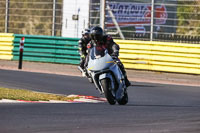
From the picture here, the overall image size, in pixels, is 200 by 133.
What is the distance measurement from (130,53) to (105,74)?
10.4 m

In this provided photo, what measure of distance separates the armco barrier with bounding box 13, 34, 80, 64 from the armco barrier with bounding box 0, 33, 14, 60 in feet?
0.68

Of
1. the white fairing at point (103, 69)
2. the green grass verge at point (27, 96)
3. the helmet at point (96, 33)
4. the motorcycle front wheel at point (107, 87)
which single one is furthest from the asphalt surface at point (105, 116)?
the helmet at point (96, 33)

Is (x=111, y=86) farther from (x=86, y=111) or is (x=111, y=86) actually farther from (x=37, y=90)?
(x=37, y=90)

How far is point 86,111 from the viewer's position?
8953mm

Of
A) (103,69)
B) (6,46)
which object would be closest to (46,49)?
(6,46)

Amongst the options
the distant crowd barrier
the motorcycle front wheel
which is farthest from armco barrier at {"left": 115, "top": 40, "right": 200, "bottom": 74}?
the motorcycle front wheel

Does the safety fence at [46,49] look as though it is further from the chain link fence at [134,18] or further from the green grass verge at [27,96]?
the green grass verge at [27,96]

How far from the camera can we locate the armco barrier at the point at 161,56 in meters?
18.7

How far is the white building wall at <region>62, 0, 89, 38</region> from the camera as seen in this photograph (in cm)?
2180

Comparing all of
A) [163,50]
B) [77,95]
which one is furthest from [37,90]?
[163,50]

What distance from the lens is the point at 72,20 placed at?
22.1 m

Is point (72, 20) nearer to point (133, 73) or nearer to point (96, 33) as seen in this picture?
point (133, 73)

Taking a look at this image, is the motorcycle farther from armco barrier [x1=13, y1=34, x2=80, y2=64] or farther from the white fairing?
armco barrier [x1=13, y1=34, x2=80, y2=64]

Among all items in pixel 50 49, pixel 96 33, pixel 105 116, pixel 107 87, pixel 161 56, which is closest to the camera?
pixel 105 116
